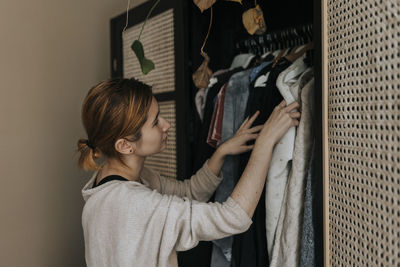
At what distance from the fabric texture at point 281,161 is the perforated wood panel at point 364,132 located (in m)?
0.17

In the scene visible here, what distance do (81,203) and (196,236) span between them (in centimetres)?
133

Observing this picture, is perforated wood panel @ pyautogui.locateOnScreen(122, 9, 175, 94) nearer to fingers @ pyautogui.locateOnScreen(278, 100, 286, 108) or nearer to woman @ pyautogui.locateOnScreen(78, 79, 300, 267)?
woman @ pyautogui.locateOnScreen(78, 79, 300, 267)

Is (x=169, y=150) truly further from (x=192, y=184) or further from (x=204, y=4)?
(x=204, y=4)

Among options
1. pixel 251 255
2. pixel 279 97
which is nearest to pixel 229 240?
pixel 251 255

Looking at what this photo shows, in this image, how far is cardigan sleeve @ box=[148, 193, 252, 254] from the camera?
3.43 ft

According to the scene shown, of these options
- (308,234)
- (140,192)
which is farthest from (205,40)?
(308,234)

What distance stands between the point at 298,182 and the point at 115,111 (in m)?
0.59

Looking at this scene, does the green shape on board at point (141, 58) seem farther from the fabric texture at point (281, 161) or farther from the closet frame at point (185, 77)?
the fabric texture at point (281, 161)

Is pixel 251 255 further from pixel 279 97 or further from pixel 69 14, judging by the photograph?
pixel 69 14

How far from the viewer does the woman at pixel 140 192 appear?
3.47 feet

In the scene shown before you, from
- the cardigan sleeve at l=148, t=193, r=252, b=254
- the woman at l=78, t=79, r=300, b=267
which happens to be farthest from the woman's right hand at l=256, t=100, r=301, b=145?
the cardigan sleeve at l=148, t=193, r=252, b=254

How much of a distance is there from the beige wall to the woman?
869 mm

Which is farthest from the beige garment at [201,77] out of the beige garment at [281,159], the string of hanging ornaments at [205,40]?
the beige garment at [281,159]

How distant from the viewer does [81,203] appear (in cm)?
220
